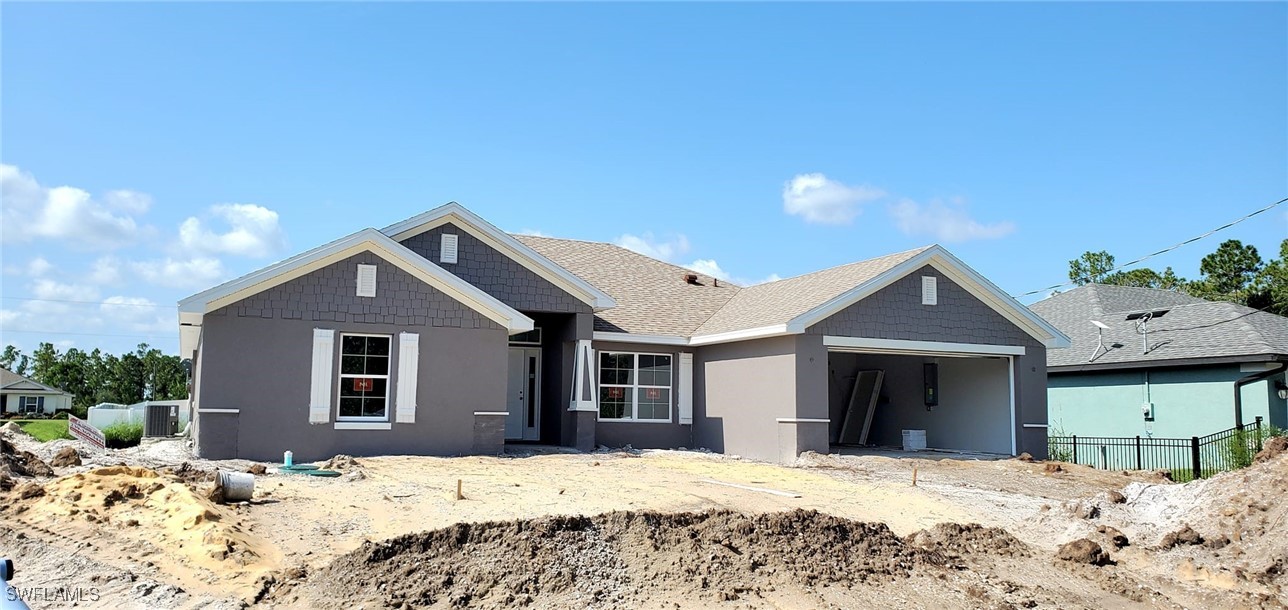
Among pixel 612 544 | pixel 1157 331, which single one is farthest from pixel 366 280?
pixel 1157 331

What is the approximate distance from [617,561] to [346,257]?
10.1 m

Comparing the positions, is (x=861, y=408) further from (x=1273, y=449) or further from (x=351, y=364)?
(x=351, y=364)

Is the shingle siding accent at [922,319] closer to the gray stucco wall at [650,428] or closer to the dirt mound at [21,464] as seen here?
the gray stucco wall at [650,428]

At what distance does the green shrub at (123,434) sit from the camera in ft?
80.9

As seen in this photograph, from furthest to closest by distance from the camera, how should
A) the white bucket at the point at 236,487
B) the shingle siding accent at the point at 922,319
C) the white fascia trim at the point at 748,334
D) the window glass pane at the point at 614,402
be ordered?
the window glass pane at the point at 614,402 < the shingle siding accent at the point at 922,319 < the white fascia trim at the point at 748,334 < the white bucket at the point at 236,487

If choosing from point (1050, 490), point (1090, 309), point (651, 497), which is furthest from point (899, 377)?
point (651, 497)

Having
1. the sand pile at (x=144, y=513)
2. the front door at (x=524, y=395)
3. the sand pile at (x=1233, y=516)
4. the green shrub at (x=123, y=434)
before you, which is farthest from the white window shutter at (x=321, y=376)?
the sand pile at (x=1233, y=516)

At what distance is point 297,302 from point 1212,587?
1382 cm

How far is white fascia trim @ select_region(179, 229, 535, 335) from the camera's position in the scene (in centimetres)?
1577

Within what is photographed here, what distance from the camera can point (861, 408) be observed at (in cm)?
2534

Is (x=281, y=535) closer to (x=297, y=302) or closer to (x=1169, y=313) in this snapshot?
(x=297, y=302)

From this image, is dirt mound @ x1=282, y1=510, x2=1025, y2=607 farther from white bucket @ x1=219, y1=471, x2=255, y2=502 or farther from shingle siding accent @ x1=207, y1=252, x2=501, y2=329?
shingle siding accent @ x1=207, y1=252, x2=501, y2=329

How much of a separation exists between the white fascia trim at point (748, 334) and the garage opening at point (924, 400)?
2810mm

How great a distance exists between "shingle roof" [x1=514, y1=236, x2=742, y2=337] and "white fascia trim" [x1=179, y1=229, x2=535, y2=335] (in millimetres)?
3605
